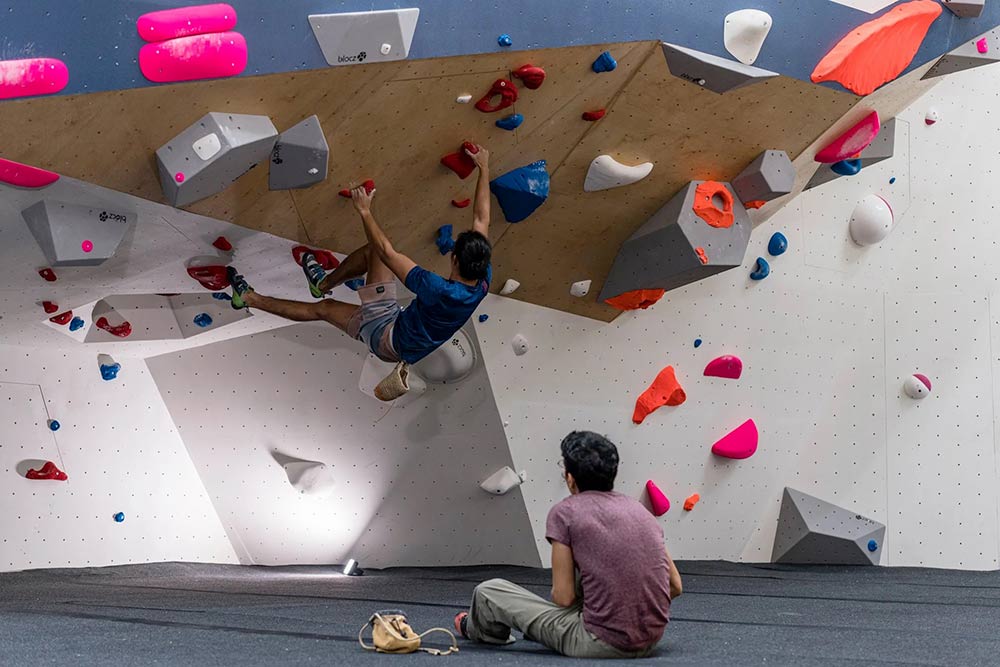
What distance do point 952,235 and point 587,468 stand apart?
4117 millimetres

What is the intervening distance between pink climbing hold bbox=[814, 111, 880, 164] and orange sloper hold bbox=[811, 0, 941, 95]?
37cm

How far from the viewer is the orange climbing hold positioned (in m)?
4.58

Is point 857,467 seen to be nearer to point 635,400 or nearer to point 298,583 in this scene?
point 635,400

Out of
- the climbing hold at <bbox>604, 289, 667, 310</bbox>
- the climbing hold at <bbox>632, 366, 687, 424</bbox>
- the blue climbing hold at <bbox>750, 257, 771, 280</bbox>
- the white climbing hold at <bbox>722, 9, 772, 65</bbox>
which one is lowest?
the climbing hold at <bbox>632, 366, 687, 424</bbox>

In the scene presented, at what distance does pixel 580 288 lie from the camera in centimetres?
508

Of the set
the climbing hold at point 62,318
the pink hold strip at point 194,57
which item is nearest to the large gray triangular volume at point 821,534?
the climbing hold at point 62,318

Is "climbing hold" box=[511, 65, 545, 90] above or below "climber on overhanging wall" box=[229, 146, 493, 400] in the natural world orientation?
above

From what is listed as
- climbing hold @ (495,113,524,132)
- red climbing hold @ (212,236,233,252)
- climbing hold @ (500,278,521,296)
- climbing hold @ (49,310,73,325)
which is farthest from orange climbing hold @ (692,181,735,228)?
climbing hold @ (49,310,73,325)

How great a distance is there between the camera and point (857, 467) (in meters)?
5.82

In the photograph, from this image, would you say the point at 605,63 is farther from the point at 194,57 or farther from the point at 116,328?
the point at 116,328

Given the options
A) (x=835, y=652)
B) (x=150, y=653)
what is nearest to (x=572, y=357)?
(x=835, y=652)

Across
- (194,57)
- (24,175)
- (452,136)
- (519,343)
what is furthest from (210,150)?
(519,343)

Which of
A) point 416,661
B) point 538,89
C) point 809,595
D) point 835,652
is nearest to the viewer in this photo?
point 416,661

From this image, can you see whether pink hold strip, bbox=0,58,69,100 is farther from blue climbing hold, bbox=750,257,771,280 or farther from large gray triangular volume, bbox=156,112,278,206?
blue climbing hold, bbox=750,257,771,280
